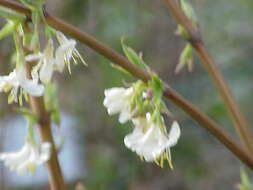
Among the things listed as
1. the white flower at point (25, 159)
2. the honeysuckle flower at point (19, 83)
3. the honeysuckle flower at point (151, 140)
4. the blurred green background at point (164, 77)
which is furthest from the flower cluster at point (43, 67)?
the blurred green background at point (164, 77)

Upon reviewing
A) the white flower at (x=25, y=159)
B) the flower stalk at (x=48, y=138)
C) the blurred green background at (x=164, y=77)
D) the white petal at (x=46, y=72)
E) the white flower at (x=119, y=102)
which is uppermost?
the white petal at (x=46, y=72)

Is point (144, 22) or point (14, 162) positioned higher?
point (14, 162)

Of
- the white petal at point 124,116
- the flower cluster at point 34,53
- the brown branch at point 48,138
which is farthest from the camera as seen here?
the brown branch at point 48,138

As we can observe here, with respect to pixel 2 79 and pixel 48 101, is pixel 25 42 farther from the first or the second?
pixel 48 101

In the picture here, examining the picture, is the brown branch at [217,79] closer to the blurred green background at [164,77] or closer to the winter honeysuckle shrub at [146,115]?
the winter honeysuckle shrub at [146,115]

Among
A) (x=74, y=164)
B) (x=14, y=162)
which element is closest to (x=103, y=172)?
(x=74, y=164)

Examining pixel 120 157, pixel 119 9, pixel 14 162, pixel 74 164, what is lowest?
pixel 74 164

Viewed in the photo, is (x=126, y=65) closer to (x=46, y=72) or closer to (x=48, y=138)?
(x=46, y=72)

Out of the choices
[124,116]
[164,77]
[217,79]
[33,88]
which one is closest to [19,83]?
[33,88]
